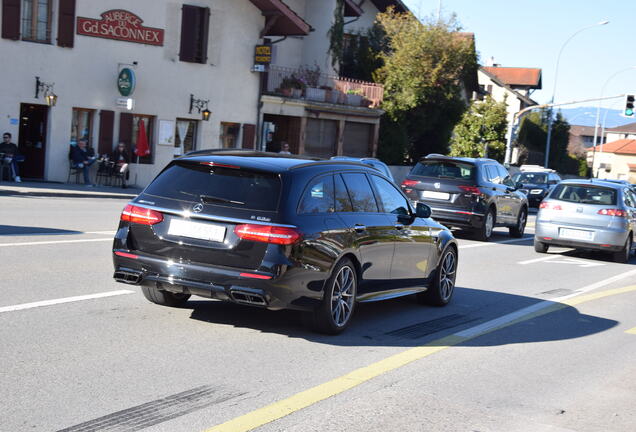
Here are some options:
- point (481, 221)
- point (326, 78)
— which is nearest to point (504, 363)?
point (481, 221)

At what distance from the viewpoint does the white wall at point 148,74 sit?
2808cm

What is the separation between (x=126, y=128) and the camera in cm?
3102

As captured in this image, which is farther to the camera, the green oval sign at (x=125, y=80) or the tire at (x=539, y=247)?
the green oval sign at (x=125, y=80)

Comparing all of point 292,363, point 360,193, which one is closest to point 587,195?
point 360,193

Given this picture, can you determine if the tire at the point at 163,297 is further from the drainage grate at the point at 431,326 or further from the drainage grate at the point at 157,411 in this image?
the drainage grate at the point at 157,411

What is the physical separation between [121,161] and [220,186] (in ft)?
77.0

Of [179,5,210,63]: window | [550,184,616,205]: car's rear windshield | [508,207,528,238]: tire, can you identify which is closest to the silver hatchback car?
[550,184,616,205]: car's rear windshield

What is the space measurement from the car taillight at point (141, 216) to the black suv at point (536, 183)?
33.7 meters

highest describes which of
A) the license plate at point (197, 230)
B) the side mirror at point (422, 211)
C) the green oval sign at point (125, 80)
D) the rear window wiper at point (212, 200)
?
the green oval sign at point (125, 80)

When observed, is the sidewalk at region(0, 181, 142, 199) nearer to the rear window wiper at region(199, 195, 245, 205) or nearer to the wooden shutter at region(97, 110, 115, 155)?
the wooden shutter at region(97, 110, 115, 155)

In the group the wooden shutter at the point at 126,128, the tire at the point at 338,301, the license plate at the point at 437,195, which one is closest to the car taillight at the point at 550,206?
the license plate at the point at 437,195

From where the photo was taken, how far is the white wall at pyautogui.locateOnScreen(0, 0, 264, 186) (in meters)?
Result: 28.1

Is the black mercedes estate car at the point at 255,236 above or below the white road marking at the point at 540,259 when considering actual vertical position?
above

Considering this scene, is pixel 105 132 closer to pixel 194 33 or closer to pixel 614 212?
pixel 194 33
